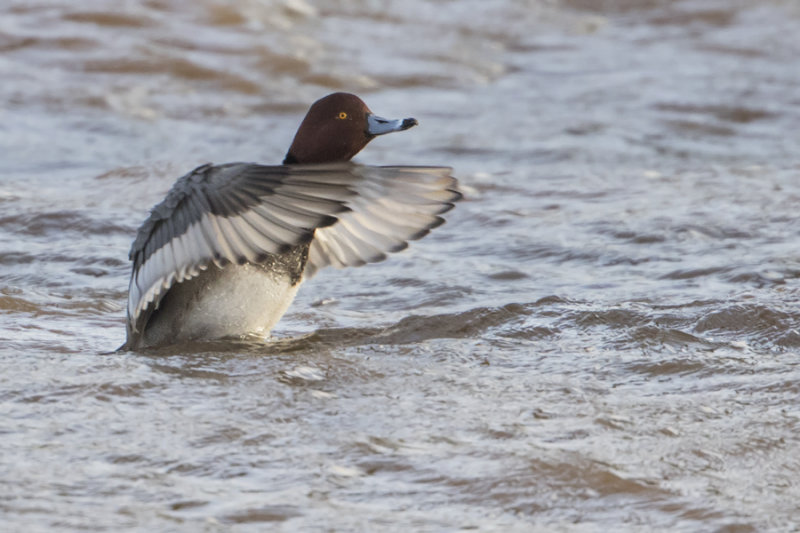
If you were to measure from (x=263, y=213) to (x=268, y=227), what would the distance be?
5 centimetres

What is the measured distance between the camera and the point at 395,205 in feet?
14.1

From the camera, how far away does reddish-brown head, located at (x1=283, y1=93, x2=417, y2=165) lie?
446 cm

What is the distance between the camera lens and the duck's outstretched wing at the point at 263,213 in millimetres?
3877

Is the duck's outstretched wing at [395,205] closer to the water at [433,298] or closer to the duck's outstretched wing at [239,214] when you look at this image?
the duck's outstretched wing at [239,214]

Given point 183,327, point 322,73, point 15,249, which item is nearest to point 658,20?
point 322,73

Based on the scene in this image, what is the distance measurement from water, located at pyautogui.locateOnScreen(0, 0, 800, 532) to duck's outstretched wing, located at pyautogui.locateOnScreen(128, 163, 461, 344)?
1.20 feet

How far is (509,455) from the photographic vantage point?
11.2ft

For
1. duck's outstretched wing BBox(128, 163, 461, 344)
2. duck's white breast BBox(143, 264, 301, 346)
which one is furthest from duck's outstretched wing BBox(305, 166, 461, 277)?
duck's white breast BBox(143, 264, 301, 346)

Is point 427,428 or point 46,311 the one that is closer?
point 427,428

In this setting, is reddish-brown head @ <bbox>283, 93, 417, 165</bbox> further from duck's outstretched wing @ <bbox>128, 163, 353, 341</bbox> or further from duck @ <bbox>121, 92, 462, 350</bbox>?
duck's outstretched wing @ <bbox>128, 163, 353, 341</bbox>

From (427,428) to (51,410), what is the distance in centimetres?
112

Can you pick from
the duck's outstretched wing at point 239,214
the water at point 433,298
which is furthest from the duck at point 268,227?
the water at point 433,298

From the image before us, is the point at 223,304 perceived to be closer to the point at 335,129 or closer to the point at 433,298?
the point at 335,129

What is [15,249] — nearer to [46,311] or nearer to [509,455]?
[46,311]
